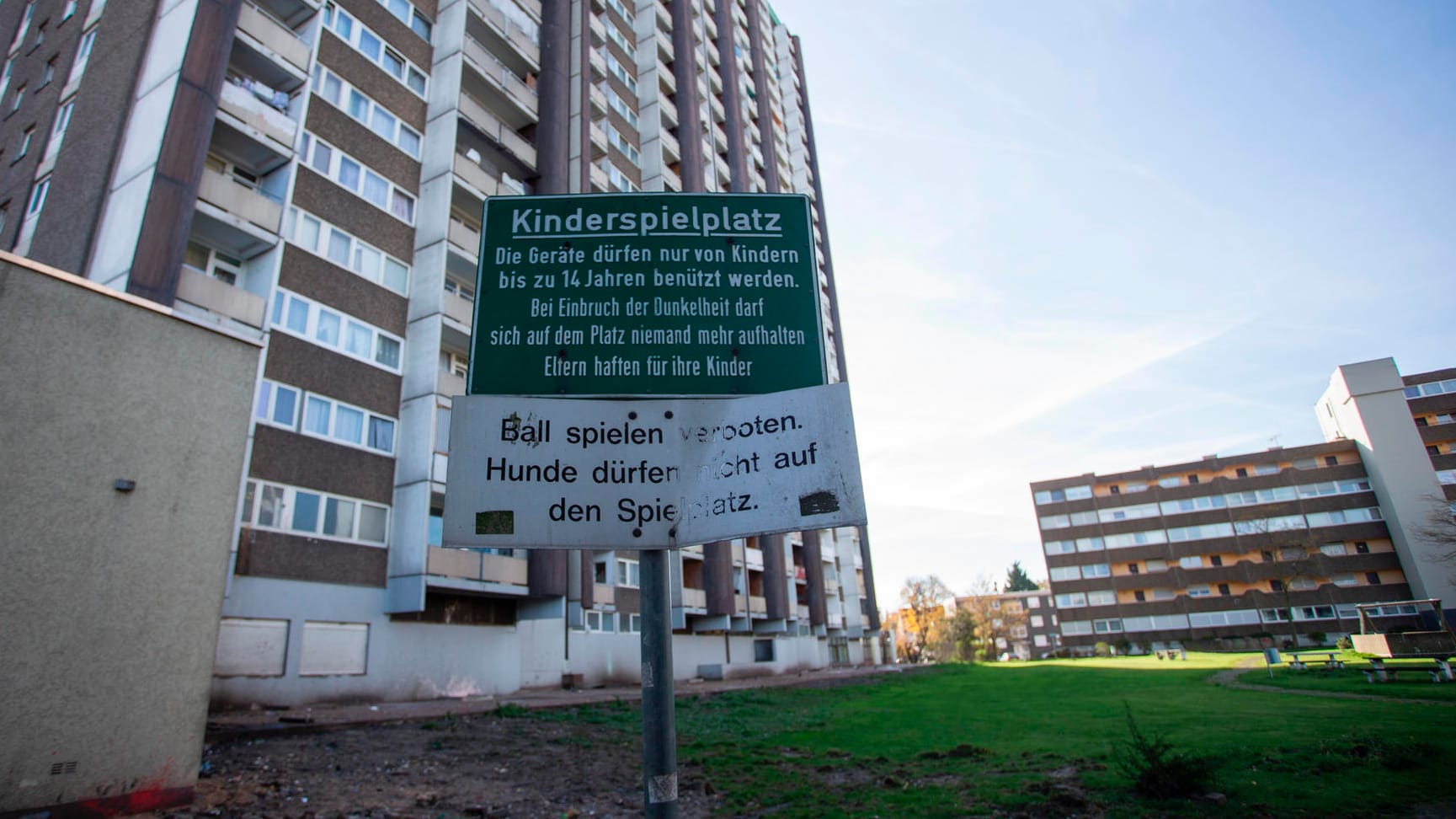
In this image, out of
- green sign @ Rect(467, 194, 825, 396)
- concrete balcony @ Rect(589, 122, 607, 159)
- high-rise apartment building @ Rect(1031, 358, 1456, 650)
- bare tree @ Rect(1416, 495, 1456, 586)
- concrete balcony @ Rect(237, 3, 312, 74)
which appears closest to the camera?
green sign @ Rect(467, 194, 825, 396)

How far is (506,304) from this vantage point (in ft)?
9.62

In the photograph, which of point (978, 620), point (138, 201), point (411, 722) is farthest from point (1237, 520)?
point (138, 201)

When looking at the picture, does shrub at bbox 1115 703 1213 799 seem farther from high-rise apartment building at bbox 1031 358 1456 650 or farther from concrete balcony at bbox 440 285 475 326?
high-rise apartment building at bbox 1031 358 1456 650

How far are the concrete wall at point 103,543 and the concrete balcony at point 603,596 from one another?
2211 centimetres

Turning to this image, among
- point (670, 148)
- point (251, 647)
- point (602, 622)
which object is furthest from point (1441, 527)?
point (251, 647)

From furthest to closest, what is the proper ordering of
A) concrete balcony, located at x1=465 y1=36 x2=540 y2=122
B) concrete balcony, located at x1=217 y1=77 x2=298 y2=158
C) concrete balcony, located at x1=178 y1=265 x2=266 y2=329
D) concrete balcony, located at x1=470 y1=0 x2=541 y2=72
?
1. concrete balcony, located at x1=470 y1=0 x2=541 y2=72
2. concrete balcony, located at x1=465 y1=36 x2=540 y2=122
3. concrete balcony, located at x1=217 y1=77 x2=298 y2=158
4. concrete balcony, located at x1=178 y1=265 x2=266 y2=329

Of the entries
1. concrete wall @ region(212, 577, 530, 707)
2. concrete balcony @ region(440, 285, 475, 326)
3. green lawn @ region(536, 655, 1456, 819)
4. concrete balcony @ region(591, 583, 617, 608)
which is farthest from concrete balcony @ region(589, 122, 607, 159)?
green lawn @ region(536, 655, 1456, 819)

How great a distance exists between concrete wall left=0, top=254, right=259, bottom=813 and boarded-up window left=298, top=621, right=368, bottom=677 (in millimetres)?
11629

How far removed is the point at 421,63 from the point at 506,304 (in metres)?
28.3

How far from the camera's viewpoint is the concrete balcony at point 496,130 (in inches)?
1056

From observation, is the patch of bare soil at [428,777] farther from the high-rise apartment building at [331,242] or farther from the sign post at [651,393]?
the sign post at [651,393]

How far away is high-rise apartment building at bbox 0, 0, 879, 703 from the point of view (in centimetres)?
1736

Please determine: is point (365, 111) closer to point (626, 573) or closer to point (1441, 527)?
point (626, 573)

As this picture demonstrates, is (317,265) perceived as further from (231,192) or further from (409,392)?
(409,392)
